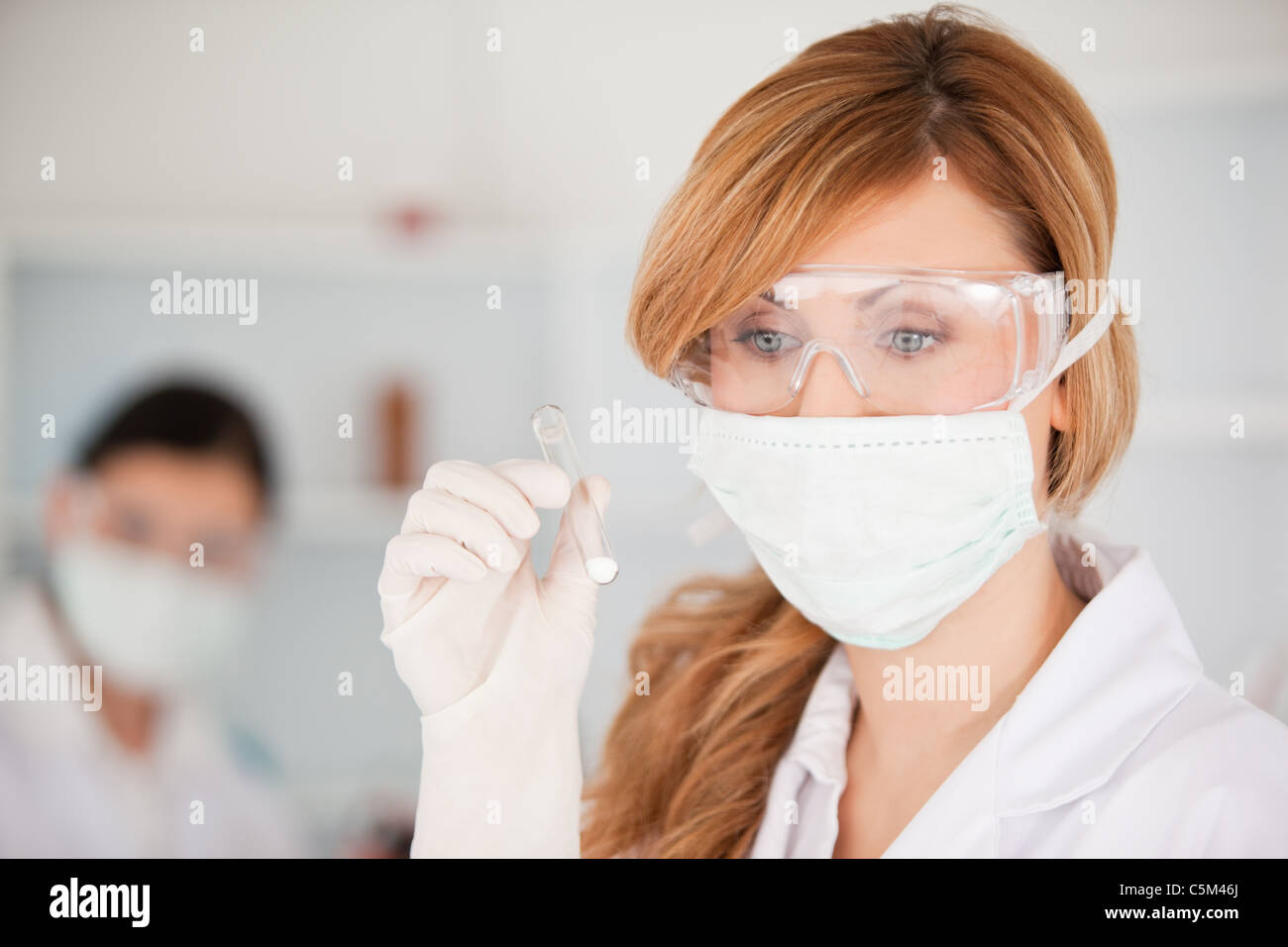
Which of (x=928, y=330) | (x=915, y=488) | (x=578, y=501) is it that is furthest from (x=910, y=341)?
(x=578, y=501)

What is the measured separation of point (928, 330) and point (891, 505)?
0.17 metres

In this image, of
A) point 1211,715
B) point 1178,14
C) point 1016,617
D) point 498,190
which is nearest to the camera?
point 1211,715

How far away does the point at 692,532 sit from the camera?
3.53 feet

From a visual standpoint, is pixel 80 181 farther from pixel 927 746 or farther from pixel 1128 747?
pixel 1128 747

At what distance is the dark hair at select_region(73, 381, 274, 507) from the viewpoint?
1.96 m

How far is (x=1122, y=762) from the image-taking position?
2.84ft

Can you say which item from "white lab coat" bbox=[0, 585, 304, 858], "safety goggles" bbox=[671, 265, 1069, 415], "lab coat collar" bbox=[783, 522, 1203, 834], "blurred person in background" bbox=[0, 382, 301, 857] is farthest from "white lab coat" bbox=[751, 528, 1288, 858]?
"white lab coat" bbox=[0, 585, 304, 858]

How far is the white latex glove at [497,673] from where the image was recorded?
0.89m

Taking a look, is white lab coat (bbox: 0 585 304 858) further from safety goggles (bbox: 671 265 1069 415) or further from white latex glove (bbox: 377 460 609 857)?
safety goggles (bbox: 671 265 1069 415)

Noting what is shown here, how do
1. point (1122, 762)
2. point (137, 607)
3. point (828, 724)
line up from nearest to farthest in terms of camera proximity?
point (1122, 762) < point (828, 724) < point (137, 607)

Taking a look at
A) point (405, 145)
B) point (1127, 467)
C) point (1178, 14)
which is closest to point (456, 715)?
point (1127, 467)

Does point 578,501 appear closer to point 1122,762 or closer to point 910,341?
point 910,341

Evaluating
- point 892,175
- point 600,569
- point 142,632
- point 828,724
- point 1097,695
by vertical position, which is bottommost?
point 142,632

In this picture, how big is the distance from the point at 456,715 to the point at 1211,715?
0.70 metres
